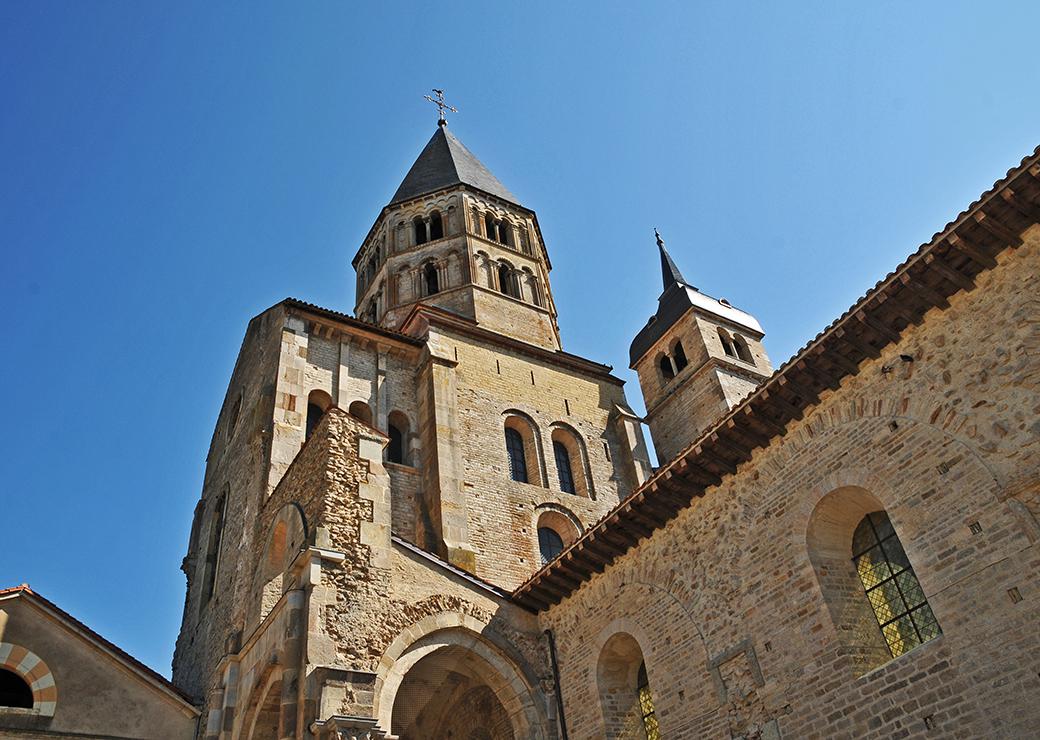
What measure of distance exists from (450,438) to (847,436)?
9859 mm

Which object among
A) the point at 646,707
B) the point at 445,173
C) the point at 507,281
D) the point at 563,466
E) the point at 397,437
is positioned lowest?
the point at 646,707

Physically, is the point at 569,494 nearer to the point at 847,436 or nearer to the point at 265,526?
the point at 265,526

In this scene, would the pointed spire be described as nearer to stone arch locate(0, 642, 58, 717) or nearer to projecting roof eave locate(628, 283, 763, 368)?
projecting roof eave locate(628, 283, 763, 368)

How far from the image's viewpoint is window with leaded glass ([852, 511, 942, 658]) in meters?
8.11

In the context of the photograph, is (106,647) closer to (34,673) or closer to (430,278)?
(34,673)

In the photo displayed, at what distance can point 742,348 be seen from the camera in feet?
75.3

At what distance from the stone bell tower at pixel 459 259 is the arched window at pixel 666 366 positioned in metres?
3.16

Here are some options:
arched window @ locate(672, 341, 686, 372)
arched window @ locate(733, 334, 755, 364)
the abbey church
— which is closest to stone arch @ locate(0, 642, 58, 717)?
the abbey church

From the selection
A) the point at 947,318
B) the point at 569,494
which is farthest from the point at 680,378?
the point at 947,318

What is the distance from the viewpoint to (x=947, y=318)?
816 cm

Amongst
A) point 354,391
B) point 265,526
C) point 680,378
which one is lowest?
point 265,526

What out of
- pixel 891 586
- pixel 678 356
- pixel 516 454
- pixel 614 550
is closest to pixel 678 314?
pixel 678 356

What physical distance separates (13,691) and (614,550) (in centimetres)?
876

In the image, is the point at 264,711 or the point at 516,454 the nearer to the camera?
the point at 264,711
